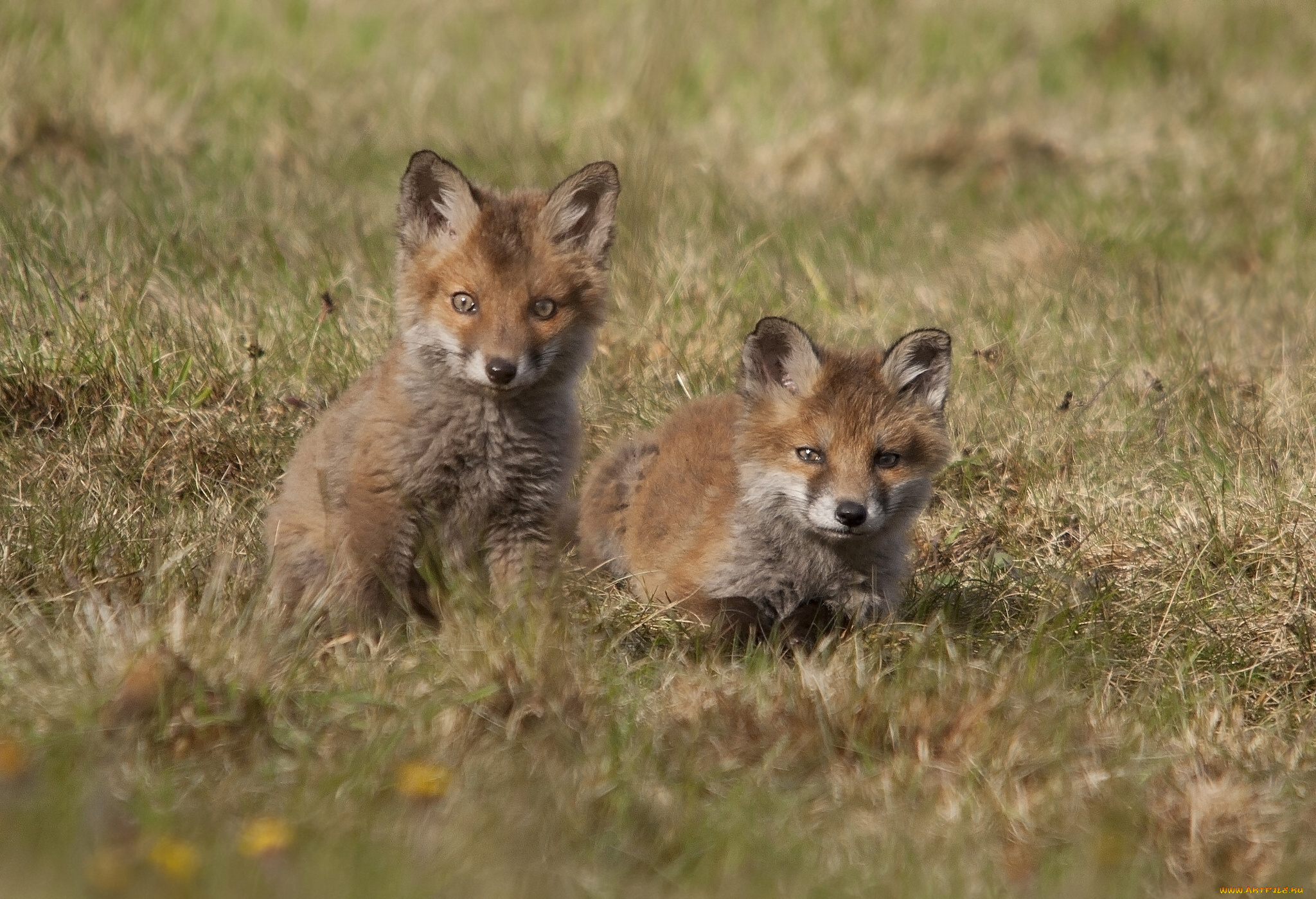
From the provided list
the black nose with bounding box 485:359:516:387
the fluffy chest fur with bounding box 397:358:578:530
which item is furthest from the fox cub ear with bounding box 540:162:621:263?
the black nose with bounding box 485:359:516:387

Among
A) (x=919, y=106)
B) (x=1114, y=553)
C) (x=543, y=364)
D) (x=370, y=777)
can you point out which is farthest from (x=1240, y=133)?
(x=370, y=777)

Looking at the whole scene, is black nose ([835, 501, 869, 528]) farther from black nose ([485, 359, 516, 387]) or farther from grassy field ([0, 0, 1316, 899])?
black nose ([485, 359, 516, 387])

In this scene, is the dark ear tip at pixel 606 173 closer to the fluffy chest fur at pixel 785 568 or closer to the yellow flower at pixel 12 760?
the fluffy chest fur at pixel 785 568

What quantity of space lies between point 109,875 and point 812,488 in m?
2.69

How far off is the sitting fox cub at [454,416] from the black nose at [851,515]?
3.17 feet

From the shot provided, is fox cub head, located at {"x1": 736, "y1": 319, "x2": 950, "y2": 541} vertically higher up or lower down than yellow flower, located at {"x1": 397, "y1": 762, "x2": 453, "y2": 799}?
higher up

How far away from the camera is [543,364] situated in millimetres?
4535

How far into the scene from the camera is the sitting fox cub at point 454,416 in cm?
442

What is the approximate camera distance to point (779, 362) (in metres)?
4.95

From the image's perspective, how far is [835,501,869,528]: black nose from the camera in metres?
4.48

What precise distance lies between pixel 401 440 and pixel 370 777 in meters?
1.47

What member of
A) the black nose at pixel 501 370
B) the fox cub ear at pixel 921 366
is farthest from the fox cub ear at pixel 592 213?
the fox cub ear at pixel 921 366

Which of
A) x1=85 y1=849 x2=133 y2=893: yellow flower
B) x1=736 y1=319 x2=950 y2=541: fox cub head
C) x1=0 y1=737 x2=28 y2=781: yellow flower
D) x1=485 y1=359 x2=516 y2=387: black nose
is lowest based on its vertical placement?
x1=0 y1=737 x2=28 y2=781: yellow flower

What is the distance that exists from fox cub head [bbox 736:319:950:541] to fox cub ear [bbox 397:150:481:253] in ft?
3.61
